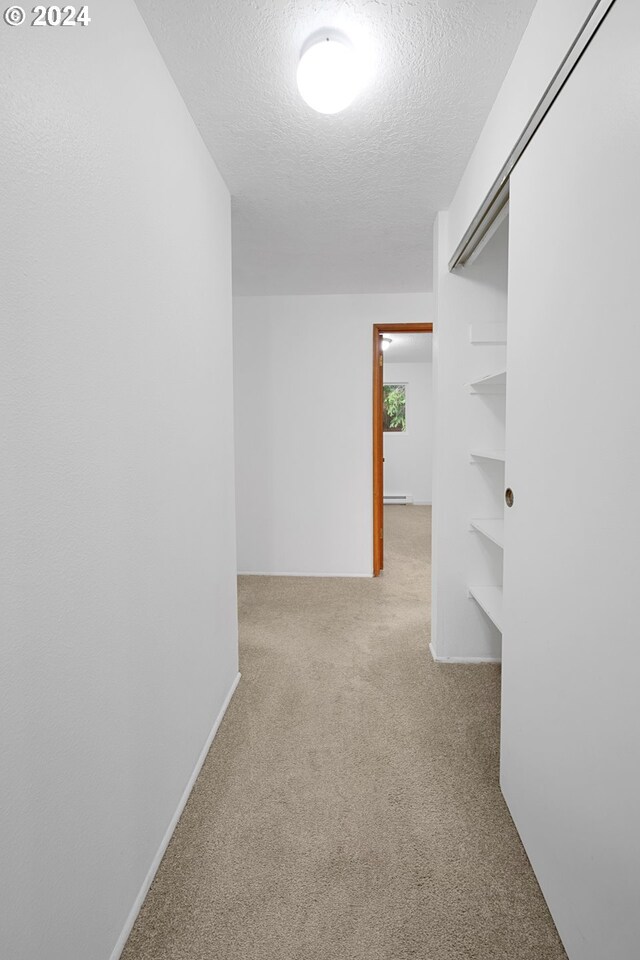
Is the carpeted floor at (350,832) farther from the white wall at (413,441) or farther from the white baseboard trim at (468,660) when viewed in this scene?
the white wall at (413,441)

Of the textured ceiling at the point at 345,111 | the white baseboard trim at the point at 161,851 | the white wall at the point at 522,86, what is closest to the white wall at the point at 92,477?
the white baseboard trim at the point at 161,851

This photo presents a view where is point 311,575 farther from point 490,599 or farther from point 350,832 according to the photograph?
point 350,832

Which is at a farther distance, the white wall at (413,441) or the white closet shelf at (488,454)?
the white wall at (413,441)

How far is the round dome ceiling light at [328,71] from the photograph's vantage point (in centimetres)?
141

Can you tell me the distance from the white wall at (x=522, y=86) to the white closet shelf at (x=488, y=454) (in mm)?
973

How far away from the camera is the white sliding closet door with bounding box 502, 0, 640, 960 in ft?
2.98

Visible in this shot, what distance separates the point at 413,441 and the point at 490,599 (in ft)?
20.0

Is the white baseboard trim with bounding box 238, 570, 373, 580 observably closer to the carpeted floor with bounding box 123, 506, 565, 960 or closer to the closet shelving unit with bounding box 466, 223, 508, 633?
the carpeted floor with bounding box 123, 506, 565, 960

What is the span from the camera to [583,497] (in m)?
1.09

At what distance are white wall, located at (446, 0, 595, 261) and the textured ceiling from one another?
0.05 m

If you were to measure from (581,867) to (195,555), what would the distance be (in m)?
1.38

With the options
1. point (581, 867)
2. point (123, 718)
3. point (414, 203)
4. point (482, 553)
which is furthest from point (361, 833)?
point (414, 203)

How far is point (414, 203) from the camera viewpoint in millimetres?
2496

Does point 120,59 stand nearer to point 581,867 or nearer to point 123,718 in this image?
point 123,718
